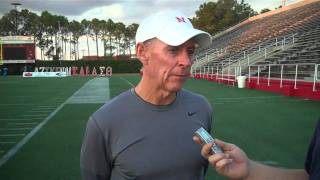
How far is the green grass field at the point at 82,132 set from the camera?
6.56m

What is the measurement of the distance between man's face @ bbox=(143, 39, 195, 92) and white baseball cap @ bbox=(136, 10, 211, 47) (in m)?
0.04

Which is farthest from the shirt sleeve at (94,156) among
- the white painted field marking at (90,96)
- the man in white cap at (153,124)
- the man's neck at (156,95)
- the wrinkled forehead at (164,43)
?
the white painted field marking at (90,96)

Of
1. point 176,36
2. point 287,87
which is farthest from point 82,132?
point 287,87

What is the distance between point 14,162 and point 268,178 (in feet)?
18.0

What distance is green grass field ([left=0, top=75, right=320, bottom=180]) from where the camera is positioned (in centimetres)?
656

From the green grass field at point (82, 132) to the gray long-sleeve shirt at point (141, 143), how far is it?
3578 mm

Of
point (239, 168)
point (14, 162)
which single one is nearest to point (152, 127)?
point (239, 168)

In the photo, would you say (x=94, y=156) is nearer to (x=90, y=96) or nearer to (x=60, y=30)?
(x=90, y=96)

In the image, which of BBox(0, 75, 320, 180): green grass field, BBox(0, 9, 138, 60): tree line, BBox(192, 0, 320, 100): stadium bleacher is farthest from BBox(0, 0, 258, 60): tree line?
BBox(0, 75, 320, 180): green grass field

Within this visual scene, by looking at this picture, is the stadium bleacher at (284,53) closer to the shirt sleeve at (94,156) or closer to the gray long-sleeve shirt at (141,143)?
the gray long-sleeve shirt at (141,143)

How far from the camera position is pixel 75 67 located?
64750 mm

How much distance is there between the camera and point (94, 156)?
2.19m

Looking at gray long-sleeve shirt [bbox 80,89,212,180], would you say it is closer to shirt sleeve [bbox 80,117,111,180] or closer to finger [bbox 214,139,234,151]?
shirt sleeve [bbox 80,117,111,180]

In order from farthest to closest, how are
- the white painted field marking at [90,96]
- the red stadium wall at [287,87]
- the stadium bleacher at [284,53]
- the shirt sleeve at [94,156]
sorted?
the stadium bleacher at [284,53], the white painted field marking at [90,96], the red stadium wall at [287,87], the shirt sleeve at [94,156]
